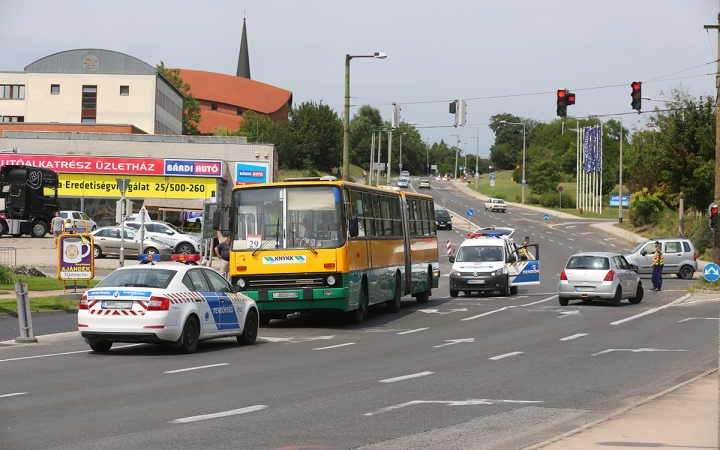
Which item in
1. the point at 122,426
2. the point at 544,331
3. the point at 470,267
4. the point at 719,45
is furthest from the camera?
the point at 470,267

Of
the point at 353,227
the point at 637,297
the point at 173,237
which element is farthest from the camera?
the point at 173,237

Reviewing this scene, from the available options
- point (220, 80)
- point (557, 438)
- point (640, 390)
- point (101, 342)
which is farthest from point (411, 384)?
point (220, 80)

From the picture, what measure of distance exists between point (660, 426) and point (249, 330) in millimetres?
9926

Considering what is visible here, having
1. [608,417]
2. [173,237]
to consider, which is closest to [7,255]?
[173,237]

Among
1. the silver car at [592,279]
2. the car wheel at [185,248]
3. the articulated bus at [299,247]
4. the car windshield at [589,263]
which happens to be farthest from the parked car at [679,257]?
the articulated bus at [299,247]

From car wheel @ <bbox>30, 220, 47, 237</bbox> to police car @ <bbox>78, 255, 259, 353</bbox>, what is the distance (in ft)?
131

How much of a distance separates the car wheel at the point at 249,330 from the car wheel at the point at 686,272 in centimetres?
3281

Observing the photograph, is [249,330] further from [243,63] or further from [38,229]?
[243,63]

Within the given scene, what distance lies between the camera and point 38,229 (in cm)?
5425

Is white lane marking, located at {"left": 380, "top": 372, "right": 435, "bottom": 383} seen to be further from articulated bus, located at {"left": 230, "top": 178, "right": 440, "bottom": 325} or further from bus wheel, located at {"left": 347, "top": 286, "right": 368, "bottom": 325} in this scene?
bus wheel, located at {"left": 347, "top": 286, "right": 368, "bottom": 325}

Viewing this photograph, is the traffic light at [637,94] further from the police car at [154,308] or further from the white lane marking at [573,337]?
the police car at [154,308]

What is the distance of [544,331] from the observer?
2144 centimetres

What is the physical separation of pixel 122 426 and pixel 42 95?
85097 mm

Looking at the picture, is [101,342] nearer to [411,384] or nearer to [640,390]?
[411,384]
